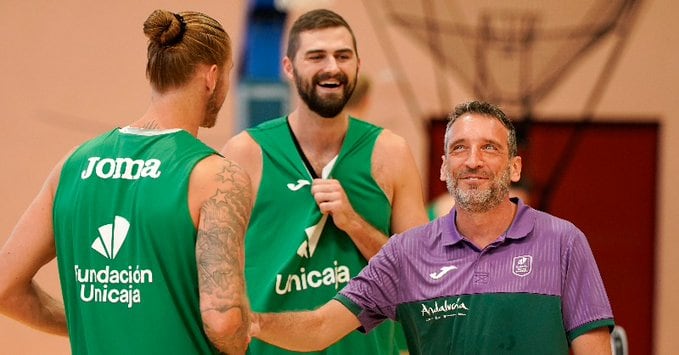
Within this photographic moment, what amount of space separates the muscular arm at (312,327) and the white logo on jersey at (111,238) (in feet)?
2.08

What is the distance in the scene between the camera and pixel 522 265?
320 cm

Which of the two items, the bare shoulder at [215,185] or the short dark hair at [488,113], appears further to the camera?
the short dark hair at [488,113]

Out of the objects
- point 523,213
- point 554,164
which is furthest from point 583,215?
point 523,213

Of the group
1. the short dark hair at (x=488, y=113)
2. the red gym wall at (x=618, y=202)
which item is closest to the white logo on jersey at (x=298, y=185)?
the short dark hair at (x=488, y=113)

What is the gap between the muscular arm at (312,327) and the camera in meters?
3.33

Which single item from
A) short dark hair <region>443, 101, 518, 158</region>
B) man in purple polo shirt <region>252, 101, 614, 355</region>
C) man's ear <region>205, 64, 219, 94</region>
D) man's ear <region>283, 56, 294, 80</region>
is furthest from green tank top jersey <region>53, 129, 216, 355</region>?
man's ear <region>283, 56, 294, 80</region>

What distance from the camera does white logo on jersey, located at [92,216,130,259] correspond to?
9.36ft

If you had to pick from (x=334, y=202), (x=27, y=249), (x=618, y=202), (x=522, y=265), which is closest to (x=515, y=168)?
(x=522, y=265)

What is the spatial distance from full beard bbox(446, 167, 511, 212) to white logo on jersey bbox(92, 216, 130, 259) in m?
1.04

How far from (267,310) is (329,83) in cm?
95

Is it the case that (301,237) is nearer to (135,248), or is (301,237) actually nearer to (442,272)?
(442,272)

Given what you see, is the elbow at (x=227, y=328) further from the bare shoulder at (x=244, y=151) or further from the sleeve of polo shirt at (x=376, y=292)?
the bare shoulder at (x=244, y=151)

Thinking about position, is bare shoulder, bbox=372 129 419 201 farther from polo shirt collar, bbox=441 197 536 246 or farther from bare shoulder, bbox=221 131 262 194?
polo shirt collar, bbox=441 197 536 246

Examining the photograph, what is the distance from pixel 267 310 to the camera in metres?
4.16
